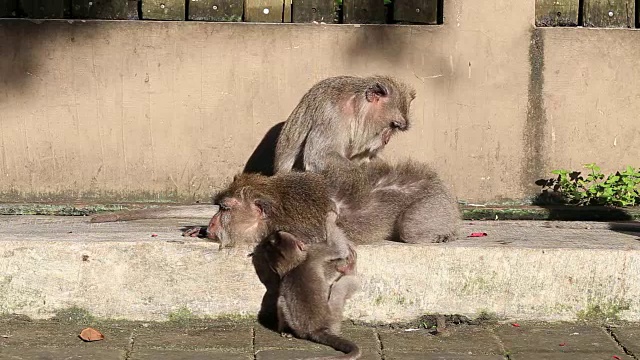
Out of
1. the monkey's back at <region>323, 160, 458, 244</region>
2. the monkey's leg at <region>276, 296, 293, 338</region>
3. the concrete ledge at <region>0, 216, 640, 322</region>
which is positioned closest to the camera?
the monkey's leg at <region>276, 296, 293, 338</region>

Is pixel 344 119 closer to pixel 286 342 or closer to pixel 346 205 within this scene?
pixel 346 205

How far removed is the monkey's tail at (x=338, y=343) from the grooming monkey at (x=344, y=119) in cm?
154

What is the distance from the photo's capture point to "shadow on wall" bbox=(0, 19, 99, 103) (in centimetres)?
817

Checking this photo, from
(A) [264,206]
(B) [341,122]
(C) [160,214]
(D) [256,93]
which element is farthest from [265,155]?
(A) [264,206]

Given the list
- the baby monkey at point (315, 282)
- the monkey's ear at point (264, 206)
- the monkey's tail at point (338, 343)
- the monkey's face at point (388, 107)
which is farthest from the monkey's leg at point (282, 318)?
the monkey's face at point (388, 107)

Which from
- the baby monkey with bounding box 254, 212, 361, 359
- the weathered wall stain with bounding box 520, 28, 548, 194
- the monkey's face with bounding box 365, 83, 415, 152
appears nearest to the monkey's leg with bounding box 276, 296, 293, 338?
the baby monkey with bounding box 254, 212, 361, 359

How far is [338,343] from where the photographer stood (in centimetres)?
643

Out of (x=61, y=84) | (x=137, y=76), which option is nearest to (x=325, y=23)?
(x=137, y=76)

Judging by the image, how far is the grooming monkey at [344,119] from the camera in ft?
25.8

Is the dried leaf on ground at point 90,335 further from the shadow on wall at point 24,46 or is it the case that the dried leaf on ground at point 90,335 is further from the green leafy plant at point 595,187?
the green leafy plant at point 595,187

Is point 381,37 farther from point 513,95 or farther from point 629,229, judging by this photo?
point 629,229

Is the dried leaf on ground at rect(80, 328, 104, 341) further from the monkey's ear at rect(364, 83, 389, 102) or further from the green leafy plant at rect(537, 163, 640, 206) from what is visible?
the green leafy plant at rect(537, 163, 640, 206)

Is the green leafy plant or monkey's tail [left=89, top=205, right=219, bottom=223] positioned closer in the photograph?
monkey's tail [left=89, top=205, right=219, bottom=223]

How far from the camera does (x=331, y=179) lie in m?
7.41
